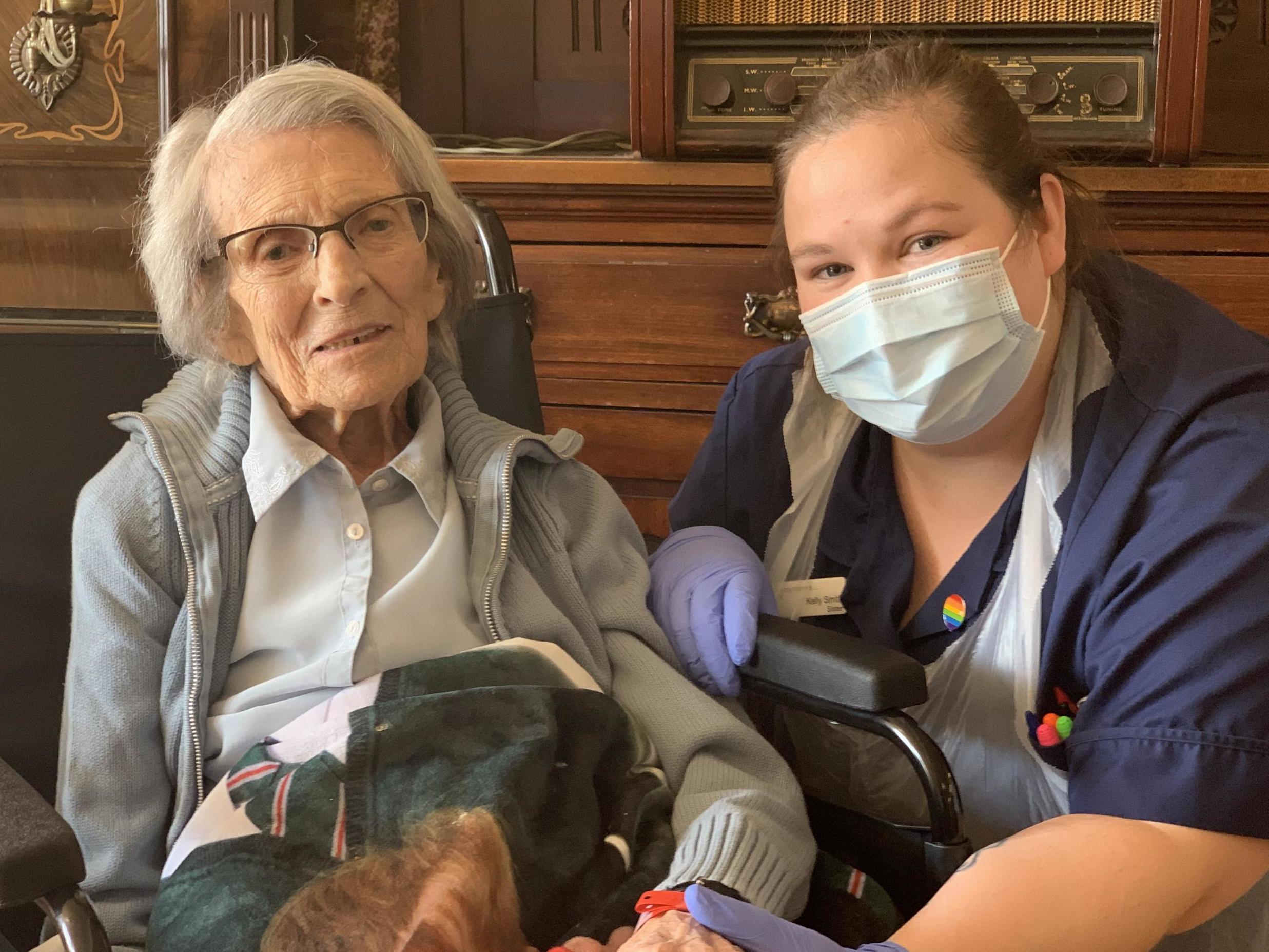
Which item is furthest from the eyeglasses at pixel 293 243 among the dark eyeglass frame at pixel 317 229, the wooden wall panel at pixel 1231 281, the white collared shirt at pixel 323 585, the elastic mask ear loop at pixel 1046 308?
the wooden wall panel at pixel 1231 281

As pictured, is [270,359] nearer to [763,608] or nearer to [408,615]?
[408,615]

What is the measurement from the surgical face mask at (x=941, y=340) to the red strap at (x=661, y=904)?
1.93 feet

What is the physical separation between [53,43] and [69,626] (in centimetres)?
121

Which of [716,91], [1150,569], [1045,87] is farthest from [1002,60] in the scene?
[1150,569]

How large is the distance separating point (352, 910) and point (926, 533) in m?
0.78

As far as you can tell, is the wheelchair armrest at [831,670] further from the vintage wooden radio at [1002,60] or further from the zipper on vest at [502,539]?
the vintage wooden radio at [1002,60]

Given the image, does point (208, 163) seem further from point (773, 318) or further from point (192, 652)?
point (773, 318)

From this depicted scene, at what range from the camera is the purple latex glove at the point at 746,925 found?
3.11ft

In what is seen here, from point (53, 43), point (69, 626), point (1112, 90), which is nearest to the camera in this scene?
point (69, 626)

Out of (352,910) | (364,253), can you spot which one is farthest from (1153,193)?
(352,910)

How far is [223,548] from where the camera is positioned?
1226mm

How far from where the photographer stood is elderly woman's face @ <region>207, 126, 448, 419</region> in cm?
124

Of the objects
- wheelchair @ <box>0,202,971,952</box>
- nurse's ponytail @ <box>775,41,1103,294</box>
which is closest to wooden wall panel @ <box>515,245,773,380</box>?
wheelchair @ <box>0,202,971,952</box>

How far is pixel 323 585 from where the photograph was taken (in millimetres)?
1252
